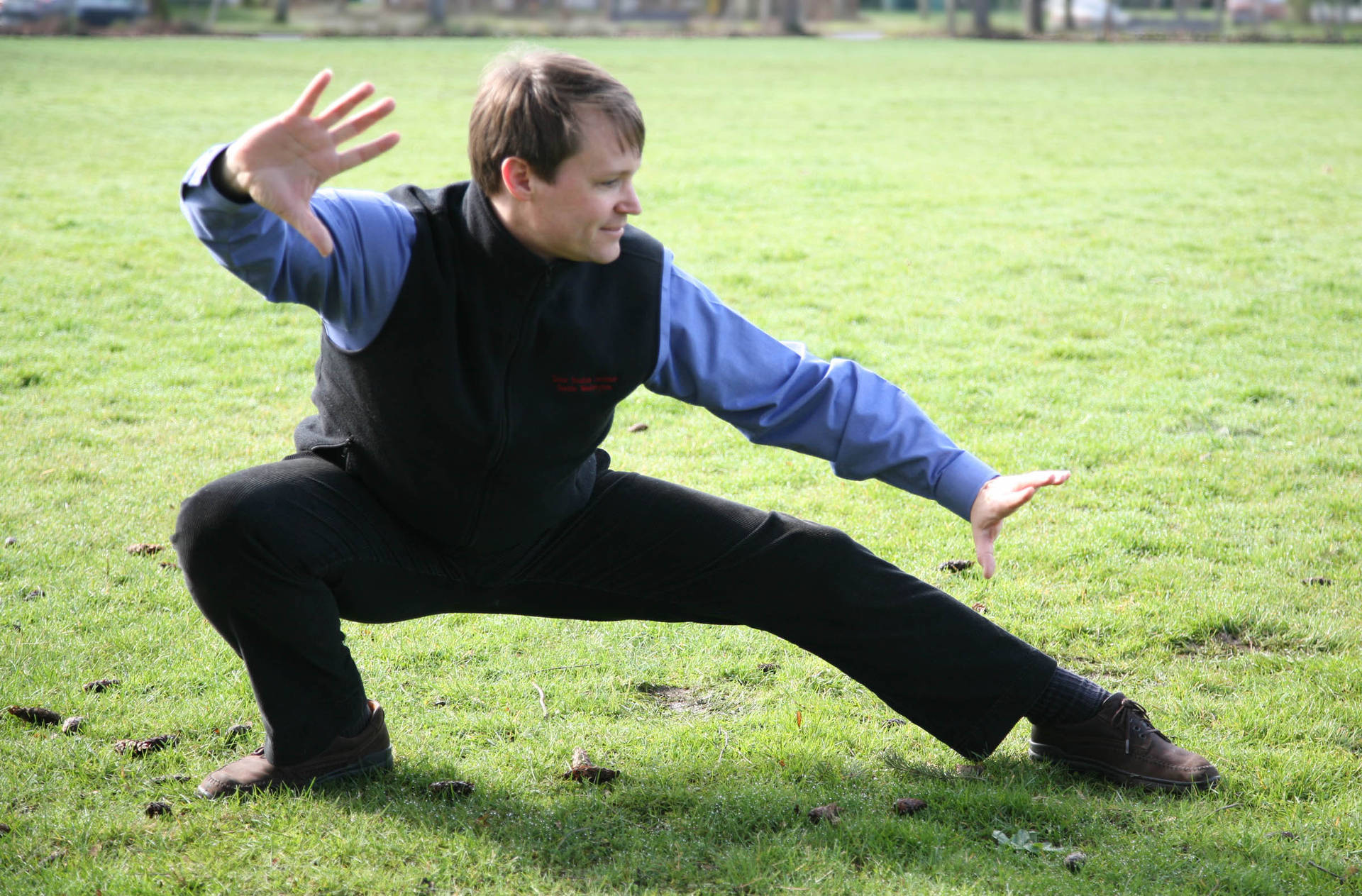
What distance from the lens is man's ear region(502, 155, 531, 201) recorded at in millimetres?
2928

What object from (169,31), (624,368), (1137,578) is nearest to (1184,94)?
(1137,578)

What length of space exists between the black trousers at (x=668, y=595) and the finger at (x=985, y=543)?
18 centimetres

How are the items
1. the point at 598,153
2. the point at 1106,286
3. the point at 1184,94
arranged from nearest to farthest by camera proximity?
the point at 598,153 < the point at 1106,286 < the point at 1184,94

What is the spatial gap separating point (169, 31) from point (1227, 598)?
42934 mm

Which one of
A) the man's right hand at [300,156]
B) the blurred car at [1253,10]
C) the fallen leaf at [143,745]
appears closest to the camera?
the man's right hand at [300,156]

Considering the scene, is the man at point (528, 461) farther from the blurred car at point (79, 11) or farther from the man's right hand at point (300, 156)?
the blurred car at point (79, 11)

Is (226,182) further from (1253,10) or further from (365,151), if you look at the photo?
(1253,10)

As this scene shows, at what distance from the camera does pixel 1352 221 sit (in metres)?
11.8

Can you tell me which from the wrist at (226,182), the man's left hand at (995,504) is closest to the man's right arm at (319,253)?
the wrist at (226,182)

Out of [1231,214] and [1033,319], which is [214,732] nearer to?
[1033,319]

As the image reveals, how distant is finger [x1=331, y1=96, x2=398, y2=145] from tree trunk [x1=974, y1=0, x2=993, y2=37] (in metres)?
50.8

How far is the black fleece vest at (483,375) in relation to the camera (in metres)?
2.99

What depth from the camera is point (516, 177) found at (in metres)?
2.95

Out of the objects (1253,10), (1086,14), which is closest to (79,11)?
(1086,14)
